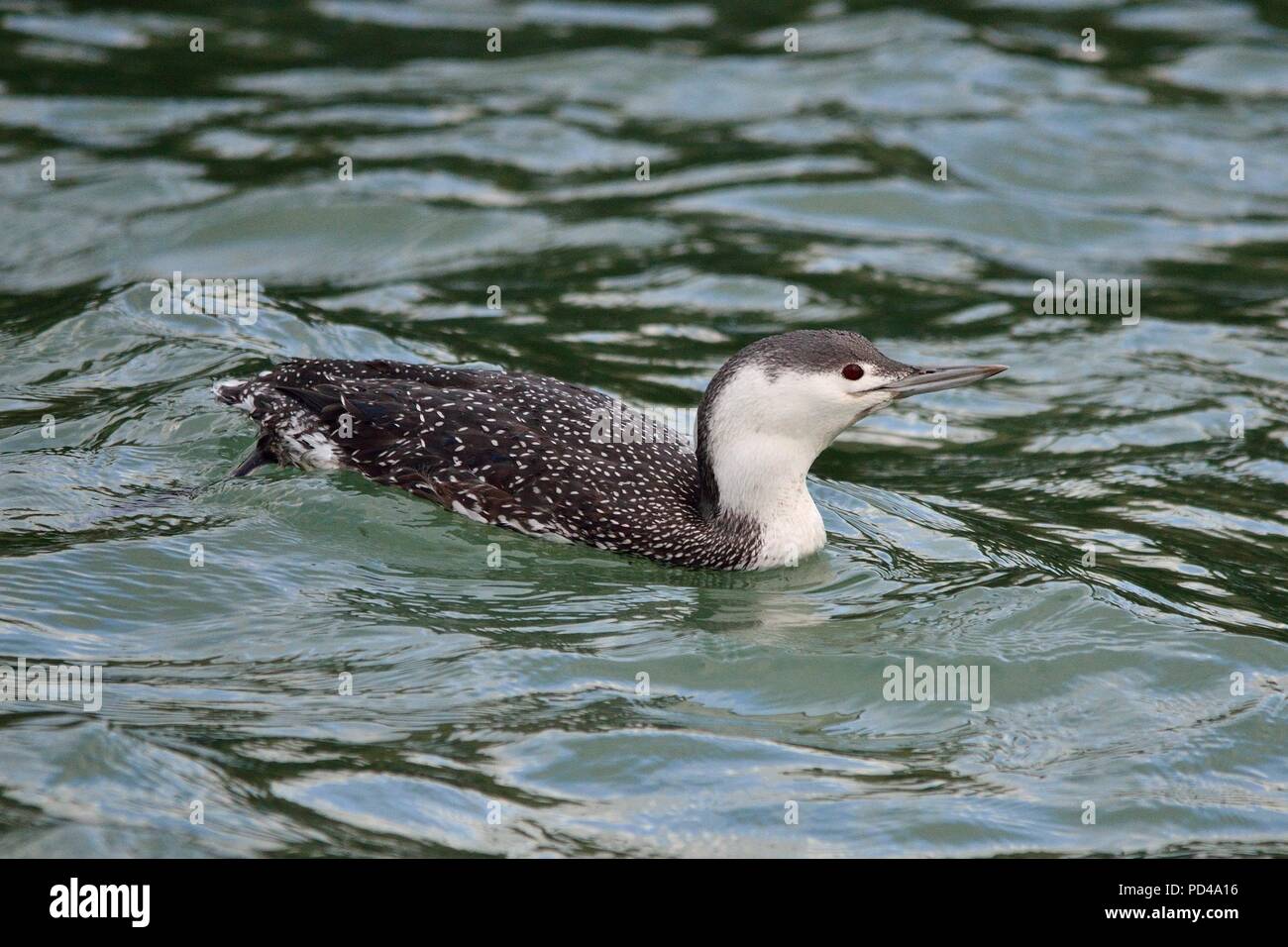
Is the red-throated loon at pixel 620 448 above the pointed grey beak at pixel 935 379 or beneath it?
beneath

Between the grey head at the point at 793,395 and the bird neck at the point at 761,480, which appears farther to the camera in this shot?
the bird neck at the point at 761,480

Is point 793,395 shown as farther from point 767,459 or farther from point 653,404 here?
point 653,404

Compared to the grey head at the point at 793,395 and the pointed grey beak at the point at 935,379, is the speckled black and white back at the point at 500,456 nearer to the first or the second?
the grey head at the point at 793,395

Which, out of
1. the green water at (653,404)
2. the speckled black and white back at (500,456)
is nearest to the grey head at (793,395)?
the speckled black and white back at (500,456)

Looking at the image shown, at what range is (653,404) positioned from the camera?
9305 millimetres

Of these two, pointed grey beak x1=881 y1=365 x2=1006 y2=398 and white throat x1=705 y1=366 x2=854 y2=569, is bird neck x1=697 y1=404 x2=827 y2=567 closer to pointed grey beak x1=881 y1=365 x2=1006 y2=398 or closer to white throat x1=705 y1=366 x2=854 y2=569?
white throat x1=705 y1=366 x2=854 y2=569

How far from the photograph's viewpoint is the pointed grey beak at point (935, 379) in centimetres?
686

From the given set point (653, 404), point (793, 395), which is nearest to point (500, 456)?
point (793, 395)

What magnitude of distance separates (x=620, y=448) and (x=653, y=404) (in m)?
1.82

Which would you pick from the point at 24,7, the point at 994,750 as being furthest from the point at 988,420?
the point at 24,7

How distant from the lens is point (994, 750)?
19.7ft

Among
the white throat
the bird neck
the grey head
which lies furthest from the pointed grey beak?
the bird neck

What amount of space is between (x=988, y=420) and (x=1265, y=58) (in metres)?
6.86

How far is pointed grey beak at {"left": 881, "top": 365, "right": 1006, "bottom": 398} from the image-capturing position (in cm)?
686
